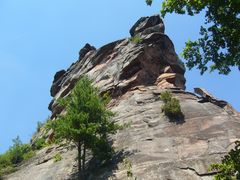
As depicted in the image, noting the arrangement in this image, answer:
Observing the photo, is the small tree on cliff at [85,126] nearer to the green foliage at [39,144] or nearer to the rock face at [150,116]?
the rock face at [150,116]

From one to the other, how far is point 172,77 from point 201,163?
17721 millimetres

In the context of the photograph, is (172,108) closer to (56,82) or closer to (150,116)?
(150,116)

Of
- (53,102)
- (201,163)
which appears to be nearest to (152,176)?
(201,163)

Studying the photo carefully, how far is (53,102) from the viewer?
46.4m

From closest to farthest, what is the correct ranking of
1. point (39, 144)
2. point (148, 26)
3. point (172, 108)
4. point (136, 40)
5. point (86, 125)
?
point (86, 125) → point (172, 108) → point (39, 144) → point (136, 40) → point (148, 26)

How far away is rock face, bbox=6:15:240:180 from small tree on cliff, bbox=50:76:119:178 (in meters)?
0.93

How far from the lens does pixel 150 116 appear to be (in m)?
29.2

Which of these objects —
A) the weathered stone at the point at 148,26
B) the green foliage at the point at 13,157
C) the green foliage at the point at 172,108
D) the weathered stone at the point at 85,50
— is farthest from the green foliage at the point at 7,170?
the weathered stone at the point at 85,50

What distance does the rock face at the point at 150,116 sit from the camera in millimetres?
22203

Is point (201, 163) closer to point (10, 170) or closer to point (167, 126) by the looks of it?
point (167, 126)

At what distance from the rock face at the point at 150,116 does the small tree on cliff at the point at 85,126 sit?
0.93m

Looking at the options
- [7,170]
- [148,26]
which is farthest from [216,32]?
[148,26]

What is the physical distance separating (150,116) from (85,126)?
5.51 metres

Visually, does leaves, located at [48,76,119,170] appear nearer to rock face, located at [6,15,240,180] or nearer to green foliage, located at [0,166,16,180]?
rock face, located at [6,15,240,180]
